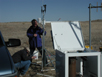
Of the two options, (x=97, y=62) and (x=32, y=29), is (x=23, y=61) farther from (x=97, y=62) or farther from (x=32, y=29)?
(x=97, y=62)

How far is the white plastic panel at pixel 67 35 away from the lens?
4.36 metres

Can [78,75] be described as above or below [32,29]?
below

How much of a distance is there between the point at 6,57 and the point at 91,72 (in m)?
1.83

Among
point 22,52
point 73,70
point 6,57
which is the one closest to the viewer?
point 6,57

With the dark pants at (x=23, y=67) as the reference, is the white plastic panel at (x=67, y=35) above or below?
above

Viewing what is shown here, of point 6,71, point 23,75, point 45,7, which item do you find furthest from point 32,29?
point 6,71

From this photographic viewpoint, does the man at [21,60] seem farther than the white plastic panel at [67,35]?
Yes

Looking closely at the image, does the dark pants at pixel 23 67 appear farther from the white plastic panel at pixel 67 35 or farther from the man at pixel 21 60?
the white plastic panel at pixel 67 35

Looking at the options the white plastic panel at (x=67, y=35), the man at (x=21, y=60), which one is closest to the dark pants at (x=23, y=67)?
the man at (x=21, y=60)

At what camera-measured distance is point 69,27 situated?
4641 millimetres

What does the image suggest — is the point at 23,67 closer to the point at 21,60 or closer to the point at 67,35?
the point at 21,60

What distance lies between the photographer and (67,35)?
4562 millimetres

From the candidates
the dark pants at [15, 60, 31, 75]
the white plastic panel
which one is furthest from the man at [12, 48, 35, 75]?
the white plastic panel

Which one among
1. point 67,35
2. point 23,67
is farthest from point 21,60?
point 67,35
